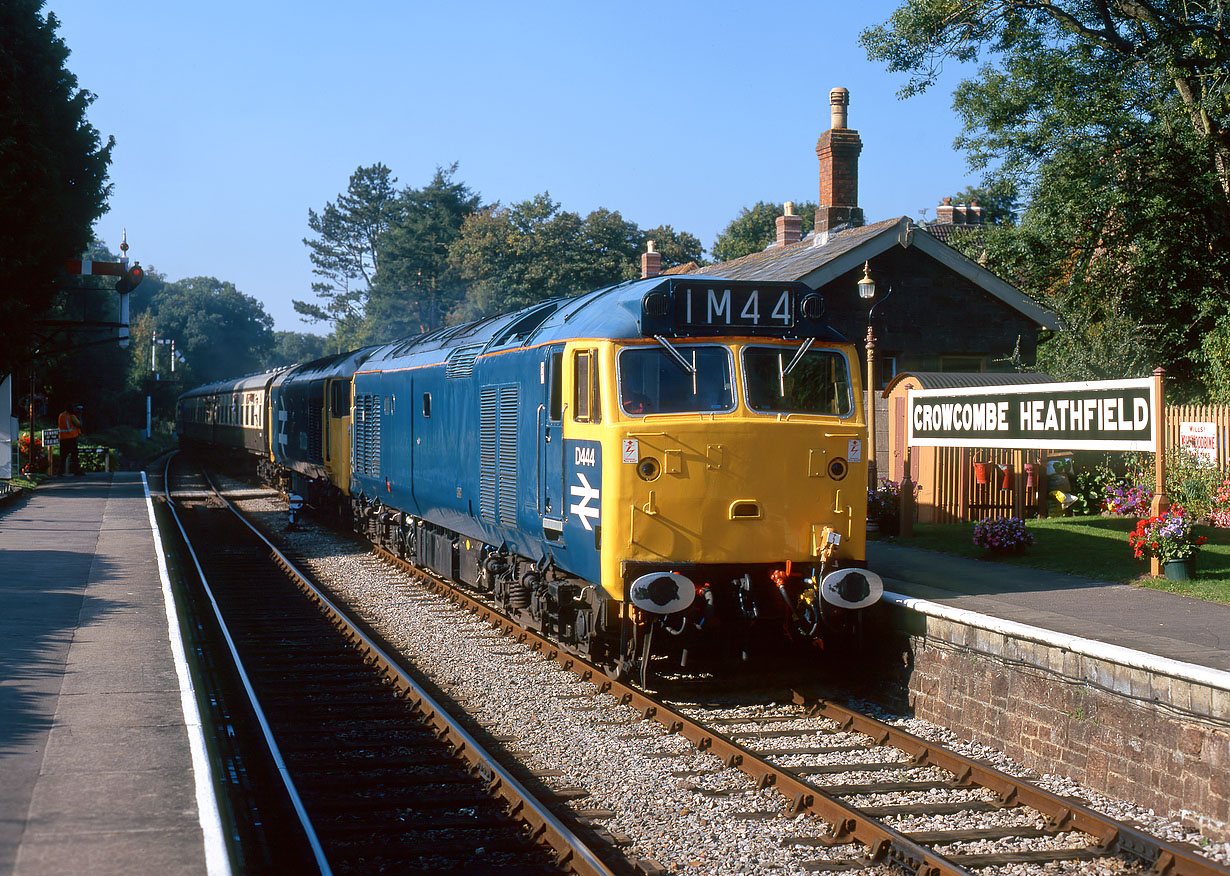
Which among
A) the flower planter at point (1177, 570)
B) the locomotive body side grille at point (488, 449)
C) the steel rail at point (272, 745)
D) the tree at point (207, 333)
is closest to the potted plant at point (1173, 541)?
the flower planter at point (1177, 570)

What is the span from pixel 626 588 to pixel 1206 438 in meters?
11.2

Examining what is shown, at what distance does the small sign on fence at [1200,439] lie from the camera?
16.0 meters

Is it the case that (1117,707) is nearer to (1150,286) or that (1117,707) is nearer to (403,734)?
(403,734)

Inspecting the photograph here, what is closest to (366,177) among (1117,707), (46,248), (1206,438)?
(46,248)

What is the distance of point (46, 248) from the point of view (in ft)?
85.4

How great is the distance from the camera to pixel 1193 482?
15938 millimetres

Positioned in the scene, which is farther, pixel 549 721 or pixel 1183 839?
pixel 549 721

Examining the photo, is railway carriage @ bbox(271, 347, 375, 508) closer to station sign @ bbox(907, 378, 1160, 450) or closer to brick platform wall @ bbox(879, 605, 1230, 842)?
station sign @ bbox(907, 378, 1160, 450)

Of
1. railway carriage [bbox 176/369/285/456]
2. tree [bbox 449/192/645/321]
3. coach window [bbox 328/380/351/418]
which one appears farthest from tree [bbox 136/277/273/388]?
coach window [bbox 328/380/351/418]

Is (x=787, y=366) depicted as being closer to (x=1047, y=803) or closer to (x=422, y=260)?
(x=1047, y=803)

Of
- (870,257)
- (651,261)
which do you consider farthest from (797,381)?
(651,261)

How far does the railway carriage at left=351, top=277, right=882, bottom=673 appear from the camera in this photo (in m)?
8.60

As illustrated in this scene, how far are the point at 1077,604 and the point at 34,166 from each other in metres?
22.8

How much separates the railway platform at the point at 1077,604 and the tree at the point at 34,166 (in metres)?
19.9
